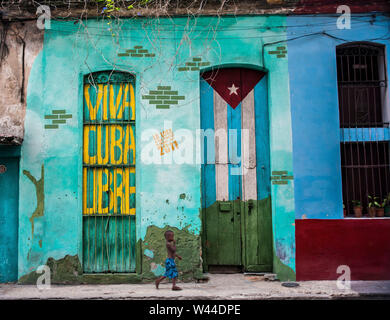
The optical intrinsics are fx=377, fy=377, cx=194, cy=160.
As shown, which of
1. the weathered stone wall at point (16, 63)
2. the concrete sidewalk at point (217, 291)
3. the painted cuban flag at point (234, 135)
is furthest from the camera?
the painted cuban flag at point (234, 135)

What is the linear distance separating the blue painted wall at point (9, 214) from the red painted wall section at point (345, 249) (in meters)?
4.79

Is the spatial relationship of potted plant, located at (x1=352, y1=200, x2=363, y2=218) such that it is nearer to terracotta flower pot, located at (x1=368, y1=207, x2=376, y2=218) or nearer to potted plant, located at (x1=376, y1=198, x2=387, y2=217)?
terracotta flower pot, located at (x1=368, y1=207, x2=376, y2=218)

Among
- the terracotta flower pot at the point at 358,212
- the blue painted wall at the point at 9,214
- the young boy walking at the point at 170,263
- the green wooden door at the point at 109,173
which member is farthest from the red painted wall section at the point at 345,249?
the blue painted wall at the point at 9,214

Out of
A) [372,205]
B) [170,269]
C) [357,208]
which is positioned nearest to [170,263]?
[170,269]

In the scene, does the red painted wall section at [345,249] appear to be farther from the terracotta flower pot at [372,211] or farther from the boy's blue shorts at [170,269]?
the boy's blue shorts at [170,269]

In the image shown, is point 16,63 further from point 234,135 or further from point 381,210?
point 381,210

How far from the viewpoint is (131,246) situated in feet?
20.9

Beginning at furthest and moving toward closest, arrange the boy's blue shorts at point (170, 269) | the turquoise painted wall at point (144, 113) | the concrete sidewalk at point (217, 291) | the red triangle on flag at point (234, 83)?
the red triangle on flag at point (234, 83) → the turquoise painted wall at point (144, 113) → the boy's blue shorts at point (170, 269) → the concrete sidewalk at point (217, 291)

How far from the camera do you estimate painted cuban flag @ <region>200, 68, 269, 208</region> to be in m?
6.61

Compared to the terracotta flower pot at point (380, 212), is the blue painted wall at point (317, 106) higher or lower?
higher

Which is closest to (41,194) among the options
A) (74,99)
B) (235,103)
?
(74,99)

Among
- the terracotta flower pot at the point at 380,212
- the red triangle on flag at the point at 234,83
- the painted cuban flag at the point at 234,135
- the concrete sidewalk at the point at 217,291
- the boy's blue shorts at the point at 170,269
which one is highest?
the red triangle on flag at the point at 234,83

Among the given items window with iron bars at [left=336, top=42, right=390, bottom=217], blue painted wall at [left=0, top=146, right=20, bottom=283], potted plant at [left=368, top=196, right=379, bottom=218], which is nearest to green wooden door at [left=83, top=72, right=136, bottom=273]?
blue painted wall at [left=0, top=146, right=20, bottom=283]

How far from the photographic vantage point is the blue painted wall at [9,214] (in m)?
6.40
